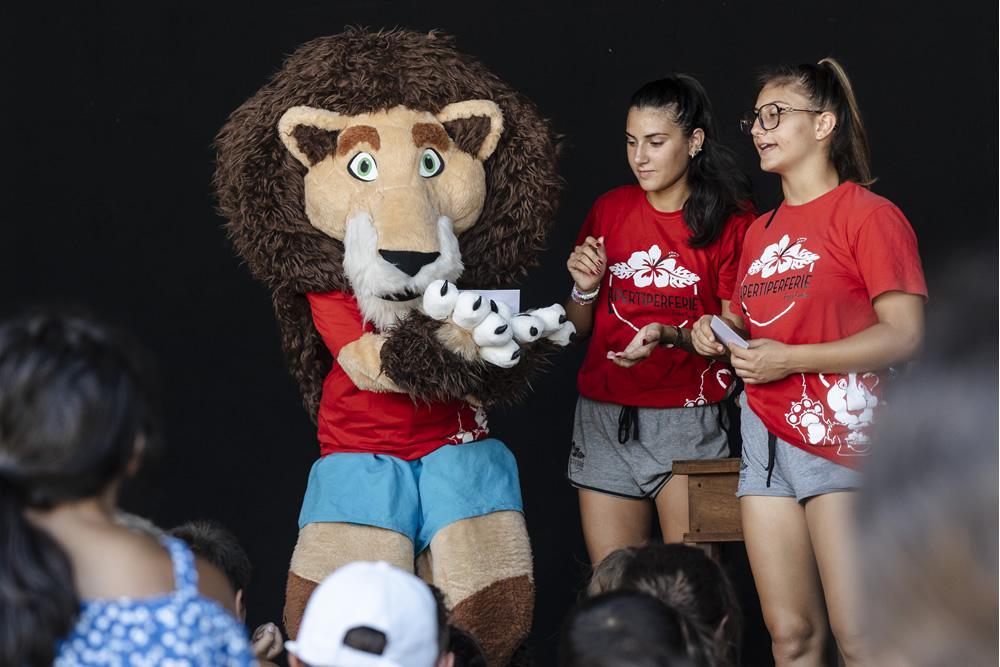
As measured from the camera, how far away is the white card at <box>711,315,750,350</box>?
92.6 inches

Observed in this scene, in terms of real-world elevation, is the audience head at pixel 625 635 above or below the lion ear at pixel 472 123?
below

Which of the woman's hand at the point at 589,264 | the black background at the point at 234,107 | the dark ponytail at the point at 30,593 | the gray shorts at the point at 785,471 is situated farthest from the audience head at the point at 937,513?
the black background at the point at 234,107

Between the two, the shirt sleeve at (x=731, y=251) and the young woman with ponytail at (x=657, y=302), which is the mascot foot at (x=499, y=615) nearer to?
the young woman with ponytail at (x=657, y=302)

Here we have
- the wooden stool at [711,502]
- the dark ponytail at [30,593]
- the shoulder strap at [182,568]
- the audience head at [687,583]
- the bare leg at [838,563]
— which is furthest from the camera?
the wooden stool at [711,502]

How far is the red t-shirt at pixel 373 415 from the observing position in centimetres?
251

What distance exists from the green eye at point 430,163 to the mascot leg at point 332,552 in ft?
2.32

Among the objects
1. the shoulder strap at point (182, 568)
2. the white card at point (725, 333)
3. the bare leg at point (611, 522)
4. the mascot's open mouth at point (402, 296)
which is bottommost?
the bare leg at point (611, 522)

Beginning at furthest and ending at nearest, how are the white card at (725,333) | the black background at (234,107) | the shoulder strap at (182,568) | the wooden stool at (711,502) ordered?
the black background at (234,107)
the wooden stool at (711,502)
the white card at (725,333)
the shoulder strap at (182,568)

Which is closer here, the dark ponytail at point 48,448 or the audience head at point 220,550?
the dark ponytail at point 48,448

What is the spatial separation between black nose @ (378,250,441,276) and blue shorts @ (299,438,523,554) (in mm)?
382

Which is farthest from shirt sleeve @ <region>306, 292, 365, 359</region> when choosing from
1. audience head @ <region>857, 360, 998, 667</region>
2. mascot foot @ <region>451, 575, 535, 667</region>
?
audience head @ <region>857, 360, 998, 667</region>

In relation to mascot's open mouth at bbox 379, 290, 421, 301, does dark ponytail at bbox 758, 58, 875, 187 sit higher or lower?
higher

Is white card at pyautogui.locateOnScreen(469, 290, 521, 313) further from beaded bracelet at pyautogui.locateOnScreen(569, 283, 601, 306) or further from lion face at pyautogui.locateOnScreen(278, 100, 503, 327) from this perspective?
beaded bracelet at pyautogui.locateOnScreen(569, 283, 601, 306)

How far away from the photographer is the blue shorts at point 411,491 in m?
2.46
